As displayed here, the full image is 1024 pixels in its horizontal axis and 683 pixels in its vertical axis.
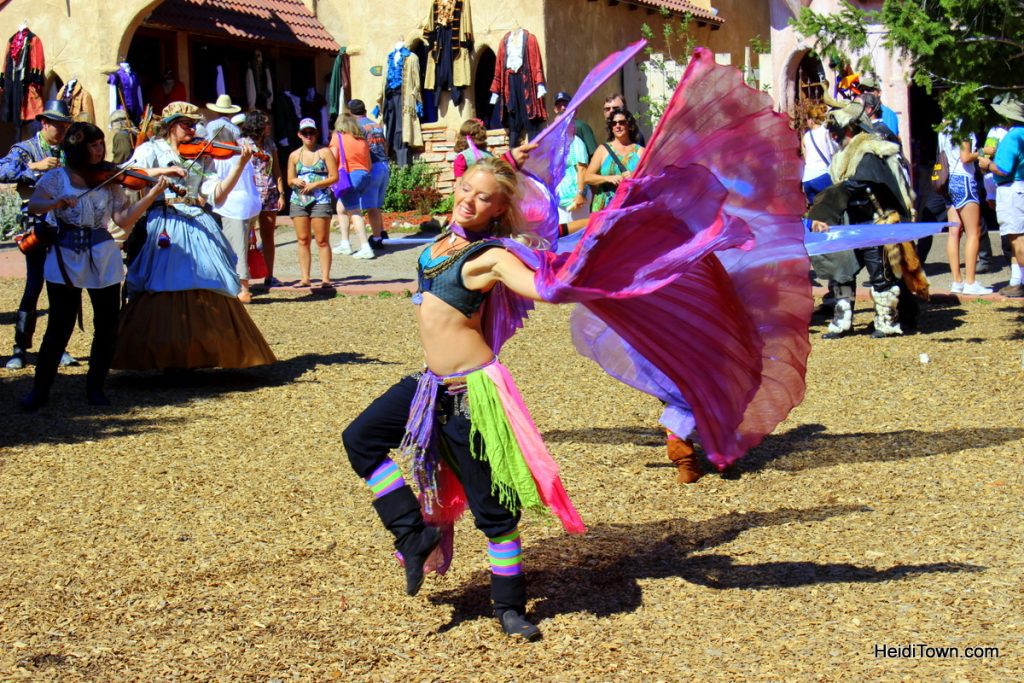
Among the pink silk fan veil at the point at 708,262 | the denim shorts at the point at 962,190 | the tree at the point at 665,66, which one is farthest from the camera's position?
the tree at the point at 665,66

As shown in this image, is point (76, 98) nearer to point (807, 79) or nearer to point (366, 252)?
point (366, 252)

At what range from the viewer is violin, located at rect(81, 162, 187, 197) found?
777 centimetres

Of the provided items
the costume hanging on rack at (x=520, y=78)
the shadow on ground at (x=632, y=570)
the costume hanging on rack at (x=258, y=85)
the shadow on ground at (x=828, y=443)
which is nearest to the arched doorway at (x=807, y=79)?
the costume hanging on rack at (x=520, y=78)

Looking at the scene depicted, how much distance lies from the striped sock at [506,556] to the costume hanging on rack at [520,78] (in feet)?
48.5

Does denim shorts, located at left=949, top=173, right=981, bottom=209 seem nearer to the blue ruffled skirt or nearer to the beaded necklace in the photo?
the blue ruffled skirt

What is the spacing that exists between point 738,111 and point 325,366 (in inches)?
228

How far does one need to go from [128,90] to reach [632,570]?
15357 mm

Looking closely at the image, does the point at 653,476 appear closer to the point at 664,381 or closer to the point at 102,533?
the point at 664,381

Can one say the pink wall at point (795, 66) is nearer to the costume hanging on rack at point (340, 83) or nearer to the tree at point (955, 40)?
the costume hanging on rack at point (340, 83)

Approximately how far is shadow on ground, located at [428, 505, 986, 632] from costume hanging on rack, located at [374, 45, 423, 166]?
593 inches

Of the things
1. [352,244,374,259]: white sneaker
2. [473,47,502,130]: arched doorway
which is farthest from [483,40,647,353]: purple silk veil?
[473,47,502,130]: arched doorway

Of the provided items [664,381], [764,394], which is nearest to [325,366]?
[664,381]

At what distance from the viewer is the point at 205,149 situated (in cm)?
859

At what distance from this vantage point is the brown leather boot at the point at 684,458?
6.14 m
